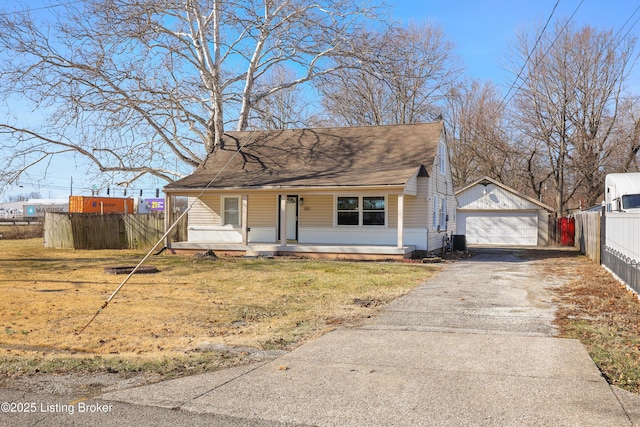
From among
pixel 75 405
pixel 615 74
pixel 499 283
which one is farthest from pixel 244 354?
pixel 615 74

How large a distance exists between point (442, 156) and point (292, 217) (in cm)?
699

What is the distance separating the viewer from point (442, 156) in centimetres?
Result: 2469

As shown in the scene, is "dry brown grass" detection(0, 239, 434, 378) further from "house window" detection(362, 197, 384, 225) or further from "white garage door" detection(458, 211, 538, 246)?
"white garage door" detection(458, 211, 538, 246)

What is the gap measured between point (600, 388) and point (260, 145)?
843 inches

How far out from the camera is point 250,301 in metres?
11.0

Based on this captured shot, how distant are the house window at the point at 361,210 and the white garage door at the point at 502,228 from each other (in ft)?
47.8

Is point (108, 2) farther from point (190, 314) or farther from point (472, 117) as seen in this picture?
point (472, 117)

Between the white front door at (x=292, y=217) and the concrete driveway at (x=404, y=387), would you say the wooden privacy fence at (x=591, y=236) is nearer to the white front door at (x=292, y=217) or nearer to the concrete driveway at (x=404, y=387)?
the white front door at (x=292, y=217)

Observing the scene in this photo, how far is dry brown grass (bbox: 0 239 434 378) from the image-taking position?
7.38 m

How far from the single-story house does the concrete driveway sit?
470 inches

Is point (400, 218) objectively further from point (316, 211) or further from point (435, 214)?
point (316, 211)

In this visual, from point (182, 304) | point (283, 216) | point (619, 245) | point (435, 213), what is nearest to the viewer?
point (182, 304)

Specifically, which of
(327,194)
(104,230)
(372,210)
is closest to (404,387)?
(327,194)

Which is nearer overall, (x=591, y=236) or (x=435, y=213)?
(x=591, y=236)
